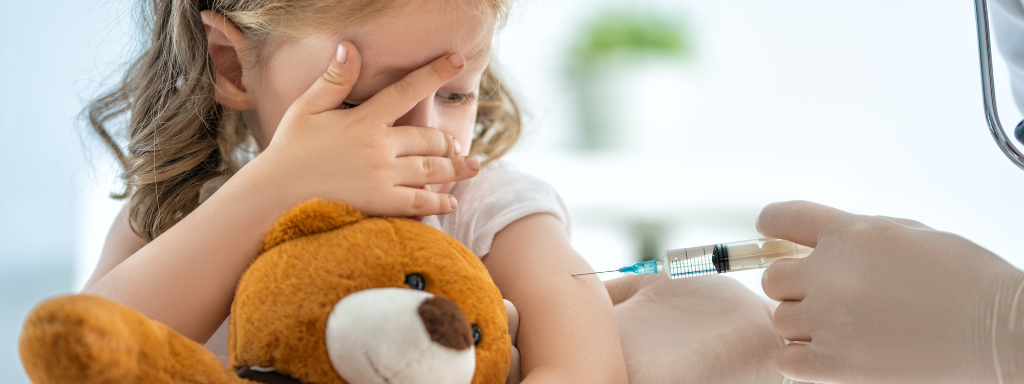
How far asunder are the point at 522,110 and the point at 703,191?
1491 mm

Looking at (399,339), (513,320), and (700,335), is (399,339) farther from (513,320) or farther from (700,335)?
(700,335)

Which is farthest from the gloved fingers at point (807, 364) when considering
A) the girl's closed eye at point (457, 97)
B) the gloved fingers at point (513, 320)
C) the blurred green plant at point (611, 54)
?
the blurred green plant at point (611, 54)

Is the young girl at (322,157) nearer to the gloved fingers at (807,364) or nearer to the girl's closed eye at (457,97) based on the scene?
the girl's closed eye at (457,97)

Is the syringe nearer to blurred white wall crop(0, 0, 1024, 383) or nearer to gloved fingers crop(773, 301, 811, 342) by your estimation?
gloved fingers crop(773, 301, 811, 342)

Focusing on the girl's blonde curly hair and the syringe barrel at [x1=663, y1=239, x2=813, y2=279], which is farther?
the girl's blonde curly hair

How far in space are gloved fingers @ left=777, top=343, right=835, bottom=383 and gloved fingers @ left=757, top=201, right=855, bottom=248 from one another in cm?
11

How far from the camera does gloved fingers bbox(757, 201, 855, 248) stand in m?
0.68

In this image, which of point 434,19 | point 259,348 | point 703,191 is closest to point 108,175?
point 434,19

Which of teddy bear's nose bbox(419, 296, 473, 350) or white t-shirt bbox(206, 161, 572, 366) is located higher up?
teddy bear's nose bbox(419, 296, 473, 350)

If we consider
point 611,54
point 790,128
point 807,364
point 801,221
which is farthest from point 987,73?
point 611,54

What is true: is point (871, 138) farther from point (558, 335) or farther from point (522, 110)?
point (558, 335)

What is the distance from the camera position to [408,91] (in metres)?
0.74

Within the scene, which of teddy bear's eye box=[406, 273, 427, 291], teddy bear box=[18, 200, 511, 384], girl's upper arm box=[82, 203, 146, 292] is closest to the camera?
teddy bear box=[18, 200, 511, 384]

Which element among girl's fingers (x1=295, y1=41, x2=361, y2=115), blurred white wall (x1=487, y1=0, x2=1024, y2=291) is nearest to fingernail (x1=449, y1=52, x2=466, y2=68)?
girl's fingers (x1=295, y1=41, x2=361, y2=115)
